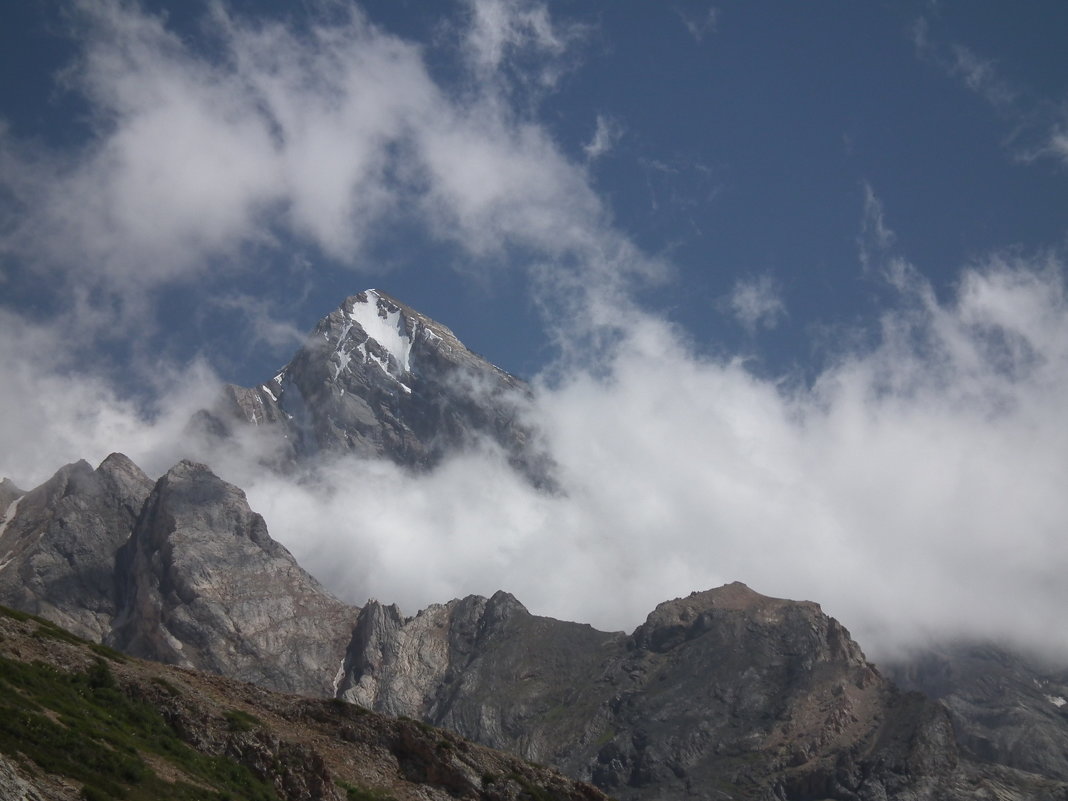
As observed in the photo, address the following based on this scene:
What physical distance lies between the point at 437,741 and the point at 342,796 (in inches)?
704

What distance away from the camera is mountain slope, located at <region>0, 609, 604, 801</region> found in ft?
222

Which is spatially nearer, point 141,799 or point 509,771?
point 141,799

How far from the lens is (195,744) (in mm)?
85438

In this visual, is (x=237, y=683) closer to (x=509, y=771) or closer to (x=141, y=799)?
(x=509, y=771)

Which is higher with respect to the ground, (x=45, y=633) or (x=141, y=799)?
(x=45, y=633)

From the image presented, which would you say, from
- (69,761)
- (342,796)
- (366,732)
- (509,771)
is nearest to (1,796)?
(69,761)

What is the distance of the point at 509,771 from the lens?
360 ft

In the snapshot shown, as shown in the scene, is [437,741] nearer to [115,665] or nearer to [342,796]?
[342,796]

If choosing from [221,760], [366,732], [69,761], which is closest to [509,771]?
[366,732]

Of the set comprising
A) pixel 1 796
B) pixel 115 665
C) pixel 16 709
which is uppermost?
pixel 115 665

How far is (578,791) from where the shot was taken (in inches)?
4402

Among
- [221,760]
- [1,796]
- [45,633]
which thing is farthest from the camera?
[45,633]

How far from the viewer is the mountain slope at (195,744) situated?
222 feet

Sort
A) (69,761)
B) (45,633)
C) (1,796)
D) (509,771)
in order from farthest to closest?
(509,771) < (45,633) < (69,761) < (1,796)
